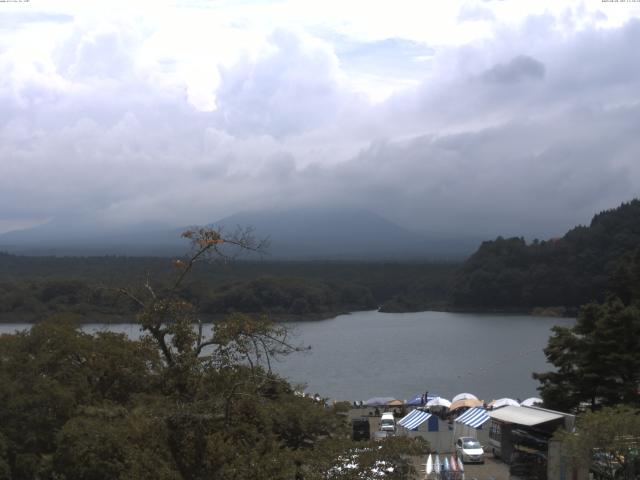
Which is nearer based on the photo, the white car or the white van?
the white car

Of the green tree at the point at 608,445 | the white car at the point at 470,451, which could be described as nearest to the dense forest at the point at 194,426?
the green tree at the point at 608,445

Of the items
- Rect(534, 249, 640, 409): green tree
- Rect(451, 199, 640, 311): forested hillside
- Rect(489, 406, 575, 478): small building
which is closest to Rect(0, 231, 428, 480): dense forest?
Rect(489, 406, 575, 478): small building

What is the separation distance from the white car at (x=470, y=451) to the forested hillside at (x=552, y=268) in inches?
1793

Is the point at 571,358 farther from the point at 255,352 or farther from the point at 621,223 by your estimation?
the point at 621,223

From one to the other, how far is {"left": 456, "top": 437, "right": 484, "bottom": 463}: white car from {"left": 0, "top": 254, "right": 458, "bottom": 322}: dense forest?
21681 mm

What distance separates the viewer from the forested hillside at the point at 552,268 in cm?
6209

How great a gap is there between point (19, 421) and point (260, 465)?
4.90 metres

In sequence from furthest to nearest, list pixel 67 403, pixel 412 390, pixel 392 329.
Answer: pixel 392 329
pixel 412 390
pixel 67 403

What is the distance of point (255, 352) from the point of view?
6.77 meters

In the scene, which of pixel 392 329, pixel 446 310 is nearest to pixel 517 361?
pixel 392 329

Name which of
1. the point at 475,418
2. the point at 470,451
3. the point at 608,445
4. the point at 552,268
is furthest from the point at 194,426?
the point at 552,268

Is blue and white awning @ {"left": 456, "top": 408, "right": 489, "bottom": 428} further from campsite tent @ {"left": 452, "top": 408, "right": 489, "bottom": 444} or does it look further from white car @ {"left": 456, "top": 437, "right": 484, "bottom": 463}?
white car @ {"left": 456, "top": 437, "right": 484, "bottom": 463}

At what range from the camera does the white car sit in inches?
630

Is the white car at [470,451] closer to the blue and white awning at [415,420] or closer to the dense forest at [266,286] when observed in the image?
the blue and white awning at [415,420]
